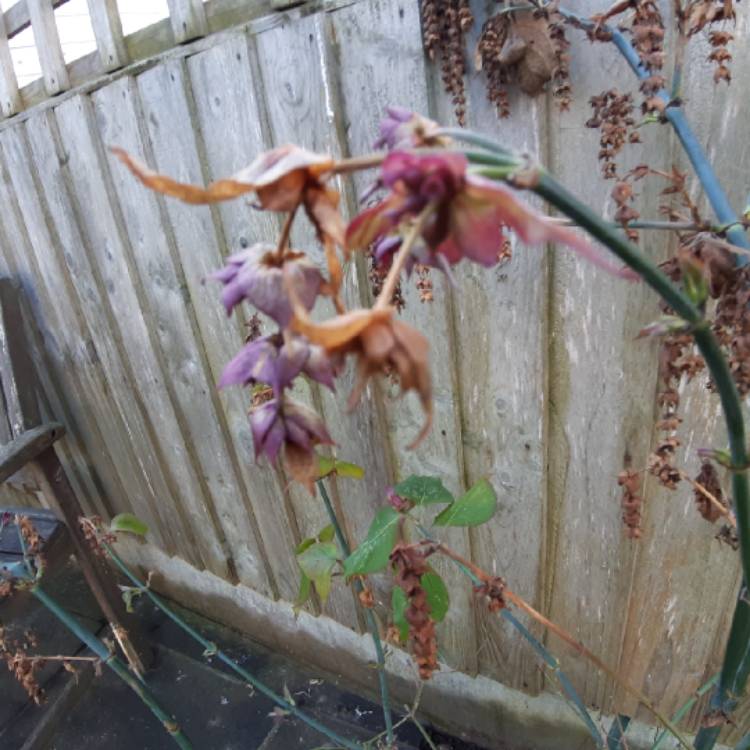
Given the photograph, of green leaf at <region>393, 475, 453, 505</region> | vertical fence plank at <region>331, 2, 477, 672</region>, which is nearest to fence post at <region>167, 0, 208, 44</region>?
vertical fence plank at <region>331, 2, 477, 672</region>

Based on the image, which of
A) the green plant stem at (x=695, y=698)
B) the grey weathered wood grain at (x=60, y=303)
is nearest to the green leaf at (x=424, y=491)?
the green plant stem at (x=695, y=698)

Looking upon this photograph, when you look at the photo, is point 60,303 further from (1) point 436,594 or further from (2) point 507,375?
(1) point 436,594

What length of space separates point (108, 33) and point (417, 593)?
48.5 inches

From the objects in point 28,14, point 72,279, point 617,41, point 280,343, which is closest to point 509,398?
point 617,41

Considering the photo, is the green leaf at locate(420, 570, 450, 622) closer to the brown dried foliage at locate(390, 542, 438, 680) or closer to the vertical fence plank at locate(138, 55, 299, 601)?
the brown dried foliage at locate(390, 542, 438, 680)

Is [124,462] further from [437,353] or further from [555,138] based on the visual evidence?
[555,138]

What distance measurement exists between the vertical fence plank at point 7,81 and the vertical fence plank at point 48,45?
0.16 meters

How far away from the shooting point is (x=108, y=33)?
46.3 inches

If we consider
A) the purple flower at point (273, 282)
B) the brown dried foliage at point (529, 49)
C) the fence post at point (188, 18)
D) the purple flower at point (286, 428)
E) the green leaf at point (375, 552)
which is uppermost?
the fence post at point (188, 18)

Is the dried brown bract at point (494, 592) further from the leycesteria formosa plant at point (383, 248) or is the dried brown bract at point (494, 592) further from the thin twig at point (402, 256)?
the thin twig at point (402, 256)

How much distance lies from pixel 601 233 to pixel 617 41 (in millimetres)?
456

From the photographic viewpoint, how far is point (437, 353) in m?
1.12

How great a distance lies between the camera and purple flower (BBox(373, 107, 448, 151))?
28 centimetres

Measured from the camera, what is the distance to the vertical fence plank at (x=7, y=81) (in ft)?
4.66
